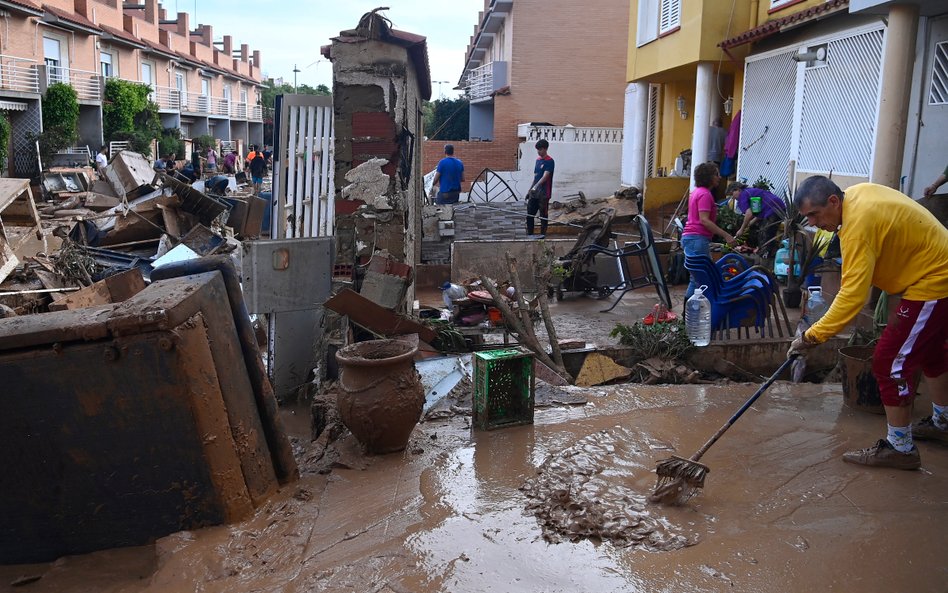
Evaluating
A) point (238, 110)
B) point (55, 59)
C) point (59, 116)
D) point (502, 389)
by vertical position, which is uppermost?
point (238, 110)

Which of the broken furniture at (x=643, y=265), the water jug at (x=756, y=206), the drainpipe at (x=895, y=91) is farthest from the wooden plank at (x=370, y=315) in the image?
the water jug at (x=756, y=206)

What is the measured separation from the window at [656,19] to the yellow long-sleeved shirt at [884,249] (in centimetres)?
1136

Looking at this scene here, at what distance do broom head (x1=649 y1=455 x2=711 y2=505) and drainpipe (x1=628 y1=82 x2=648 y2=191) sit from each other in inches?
587

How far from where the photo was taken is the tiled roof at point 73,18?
30858 mm

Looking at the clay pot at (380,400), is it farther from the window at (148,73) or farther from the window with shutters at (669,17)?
the window at (148,73)

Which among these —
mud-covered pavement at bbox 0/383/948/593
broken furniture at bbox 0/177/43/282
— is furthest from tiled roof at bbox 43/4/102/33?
mud-covered pavement at bbox 0/383/948/593

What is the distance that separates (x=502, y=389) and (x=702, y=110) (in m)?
10.4

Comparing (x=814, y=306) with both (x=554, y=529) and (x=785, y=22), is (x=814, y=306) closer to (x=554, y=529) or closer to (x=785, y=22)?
(x=554, y=529)

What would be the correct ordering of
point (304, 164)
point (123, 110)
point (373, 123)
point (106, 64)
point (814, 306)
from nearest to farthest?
1. point (373, 123)
2. point (814, 306)
3. point (304, 164)
4. point (123, 110)
5. point (106, 64)

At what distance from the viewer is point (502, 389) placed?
4.49m

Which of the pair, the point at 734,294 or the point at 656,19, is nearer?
the point at 734,294

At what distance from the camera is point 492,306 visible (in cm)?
702

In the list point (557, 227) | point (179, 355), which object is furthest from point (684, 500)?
point (557, 227)

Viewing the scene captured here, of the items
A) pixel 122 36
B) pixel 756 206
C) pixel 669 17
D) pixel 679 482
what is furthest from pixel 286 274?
pixel 122 36
